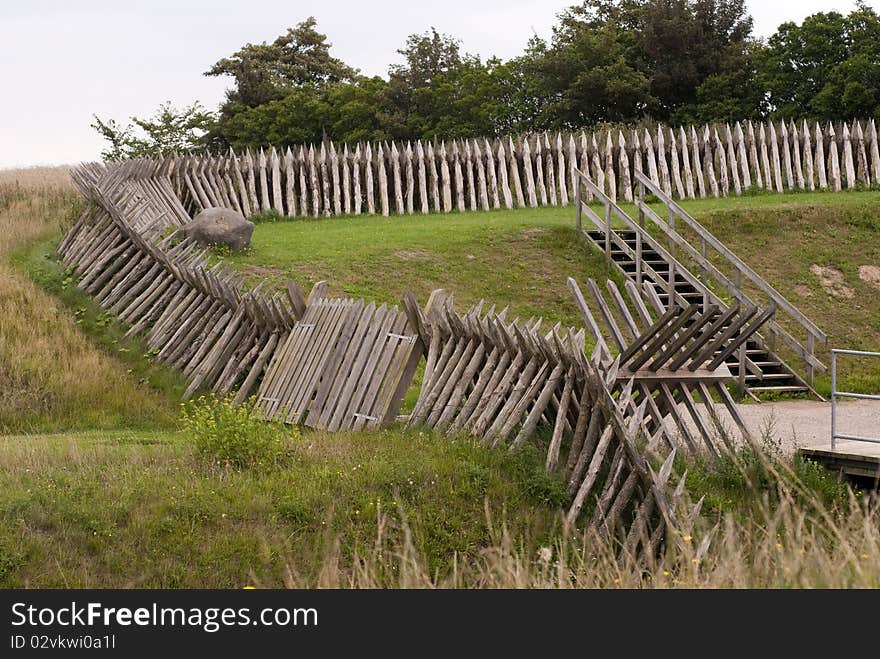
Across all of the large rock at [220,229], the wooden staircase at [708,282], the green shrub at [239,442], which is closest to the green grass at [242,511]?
the green shrub at [239,442]

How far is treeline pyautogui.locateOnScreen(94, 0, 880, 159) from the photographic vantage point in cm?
3697

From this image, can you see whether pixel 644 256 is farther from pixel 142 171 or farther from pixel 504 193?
pixel 142 171

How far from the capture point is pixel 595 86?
3997cm

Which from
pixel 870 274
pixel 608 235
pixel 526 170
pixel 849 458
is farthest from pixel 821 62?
pixel 849 458

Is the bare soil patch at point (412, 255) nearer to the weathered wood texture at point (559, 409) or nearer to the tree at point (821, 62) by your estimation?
the weathered wood texture at point (559, 409)

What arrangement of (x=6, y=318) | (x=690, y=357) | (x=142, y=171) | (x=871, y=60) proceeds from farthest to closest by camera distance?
(x=871, y=60), (x=142, y=171), (x=6, y=318), (x=690, y=357)

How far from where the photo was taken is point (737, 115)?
125 feet

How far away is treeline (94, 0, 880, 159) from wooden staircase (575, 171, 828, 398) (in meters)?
18.0

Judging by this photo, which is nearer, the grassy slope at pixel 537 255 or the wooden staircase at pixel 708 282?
the wooden staircase at pixel 708 282

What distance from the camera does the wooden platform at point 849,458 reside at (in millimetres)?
9805

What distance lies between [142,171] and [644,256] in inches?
397

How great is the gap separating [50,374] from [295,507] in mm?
6246

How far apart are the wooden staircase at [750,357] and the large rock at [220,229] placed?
254 inches
